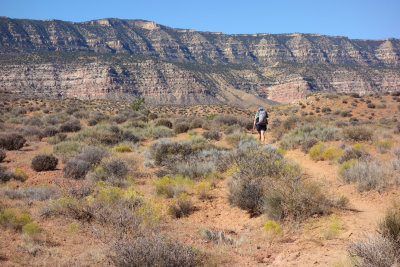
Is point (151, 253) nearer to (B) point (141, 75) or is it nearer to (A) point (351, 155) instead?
(A) point (351, 155)

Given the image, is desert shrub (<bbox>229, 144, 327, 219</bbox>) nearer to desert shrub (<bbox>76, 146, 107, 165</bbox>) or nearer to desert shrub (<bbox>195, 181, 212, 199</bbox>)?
desert shrub (<bbox>195, 181, 212, 199</bbox>)

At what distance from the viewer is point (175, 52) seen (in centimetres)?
19700

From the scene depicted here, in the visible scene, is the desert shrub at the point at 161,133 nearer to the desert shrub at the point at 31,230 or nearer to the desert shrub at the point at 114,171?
the desert shrub at the point at 114,171

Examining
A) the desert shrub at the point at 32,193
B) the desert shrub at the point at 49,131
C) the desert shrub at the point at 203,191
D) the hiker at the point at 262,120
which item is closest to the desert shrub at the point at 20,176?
the desert shrub at the point at 32,193

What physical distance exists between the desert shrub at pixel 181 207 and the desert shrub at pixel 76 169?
14.4 ft

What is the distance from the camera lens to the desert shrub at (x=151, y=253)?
3.62 metres

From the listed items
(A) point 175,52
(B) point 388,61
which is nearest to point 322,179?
(A) point 175,52

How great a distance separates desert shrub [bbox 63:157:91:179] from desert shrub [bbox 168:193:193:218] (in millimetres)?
4389

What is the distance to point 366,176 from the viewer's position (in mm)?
7672

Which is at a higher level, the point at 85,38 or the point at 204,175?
the point at 85,38

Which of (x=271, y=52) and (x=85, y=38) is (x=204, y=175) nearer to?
(x=85, y=38)

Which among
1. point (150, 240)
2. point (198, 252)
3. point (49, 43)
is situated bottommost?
point (198, 252)

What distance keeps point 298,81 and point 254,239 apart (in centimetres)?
13185

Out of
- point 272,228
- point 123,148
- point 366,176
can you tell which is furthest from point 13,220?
point 123,148
